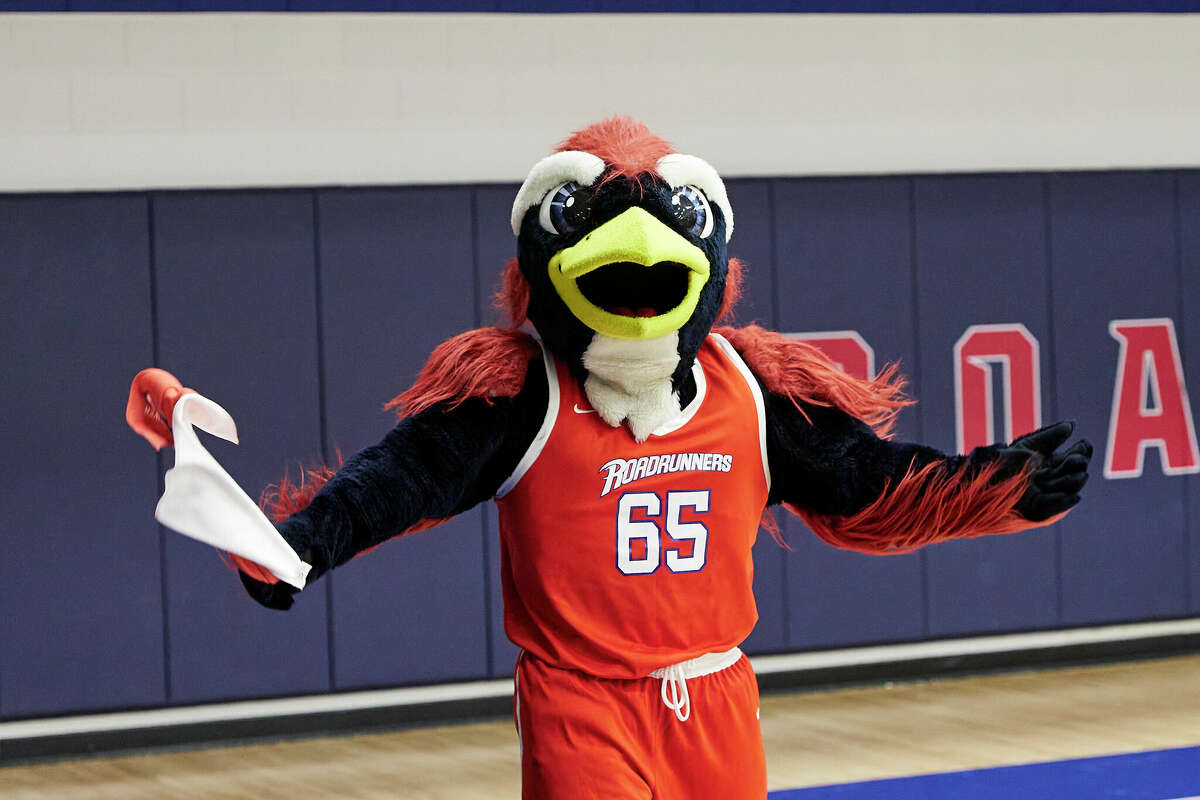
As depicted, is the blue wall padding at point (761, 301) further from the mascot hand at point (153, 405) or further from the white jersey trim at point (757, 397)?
the mascot hand at point (153, 405)

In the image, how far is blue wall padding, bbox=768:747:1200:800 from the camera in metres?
4.12

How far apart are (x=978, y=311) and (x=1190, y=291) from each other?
0.98 m

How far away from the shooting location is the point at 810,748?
15.6ft

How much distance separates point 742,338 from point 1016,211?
3545 mm

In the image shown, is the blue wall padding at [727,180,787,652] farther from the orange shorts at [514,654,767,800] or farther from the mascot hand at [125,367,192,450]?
the mascot hand at [125,367,192,450]

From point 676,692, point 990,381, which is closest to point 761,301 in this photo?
point 990,381

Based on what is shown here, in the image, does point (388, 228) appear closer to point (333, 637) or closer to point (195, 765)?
point (333, 637)

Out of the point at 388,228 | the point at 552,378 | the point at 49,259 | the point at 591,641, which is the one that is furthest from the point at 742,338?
the point at 49,259

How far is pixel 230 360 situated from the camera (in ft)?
16.6

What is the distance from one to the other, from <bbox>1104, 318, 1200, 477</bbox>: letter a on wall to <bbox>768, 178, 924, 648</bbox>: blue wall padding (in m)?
0.93

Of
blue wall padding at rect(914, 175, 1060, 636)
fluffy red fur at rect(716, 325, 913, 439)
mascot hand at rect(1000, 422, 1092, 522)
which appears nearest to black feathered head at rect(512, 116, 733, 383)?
fluffy red fur at rect(716, 325, 913, 439)

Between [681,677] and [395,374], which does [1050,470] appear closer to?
[681,677]

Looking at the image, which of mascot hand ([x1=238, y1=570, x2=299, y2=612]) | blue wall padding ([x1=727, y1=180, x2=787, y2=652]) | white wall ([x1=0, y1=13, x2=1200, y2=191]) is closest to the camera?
mascot hand ([x1=238, y1=570, x2=299, y2=612])

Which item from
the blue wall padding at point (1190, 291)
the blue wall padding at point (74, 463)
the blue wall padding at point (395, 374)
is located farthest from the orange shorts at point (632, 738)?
the blue wall padding at point (1190, 291)
